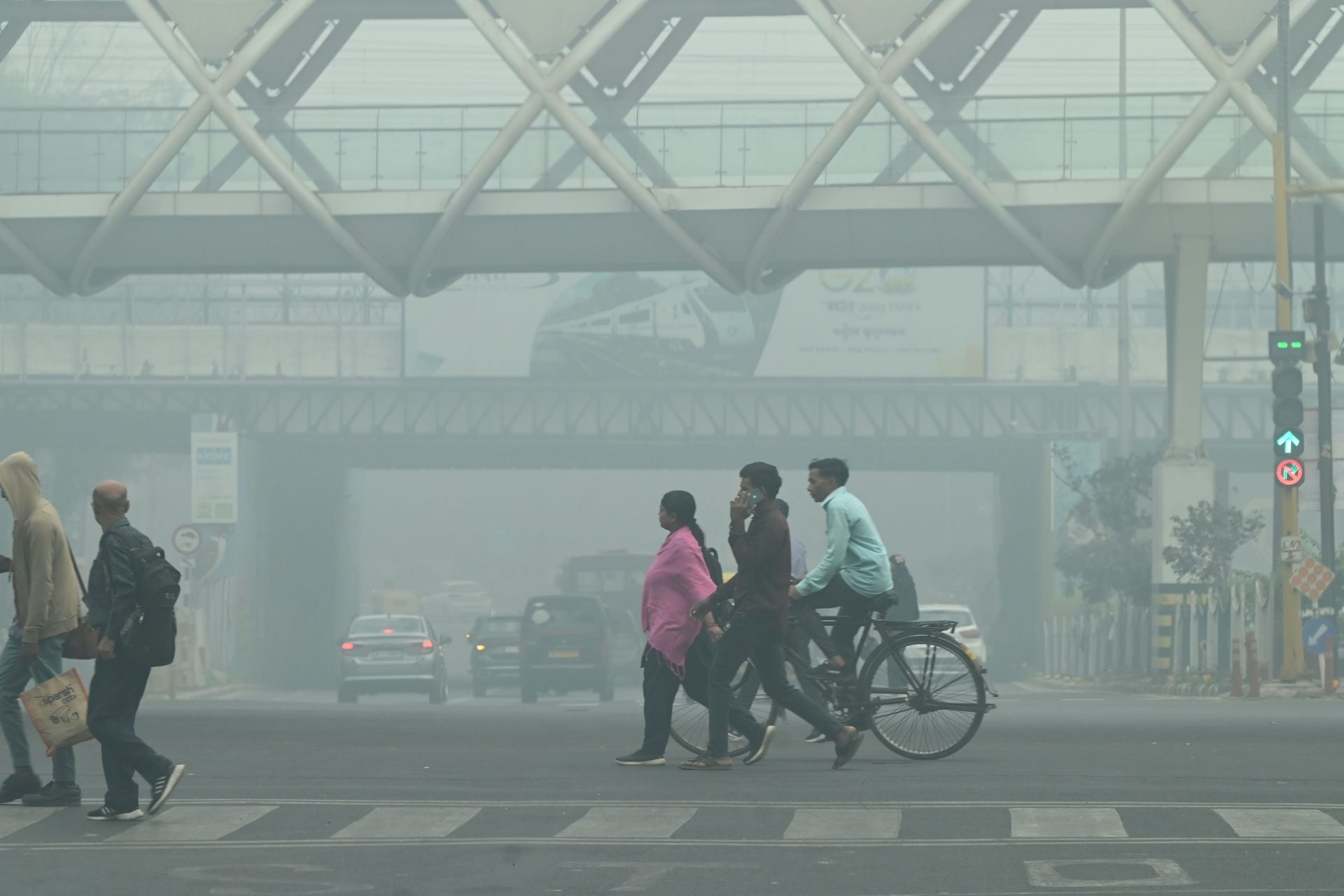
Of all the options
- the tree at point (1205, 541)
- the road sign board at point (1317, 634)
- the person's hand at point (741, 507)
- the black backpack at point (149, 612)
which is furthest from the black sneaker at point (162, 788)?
the tree at point (1205, 541)

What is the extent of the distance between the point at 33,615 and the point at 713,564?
4.60 meters

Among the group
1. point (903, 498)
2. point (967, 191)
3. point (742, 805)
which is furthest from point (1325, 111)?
point (903, 498)

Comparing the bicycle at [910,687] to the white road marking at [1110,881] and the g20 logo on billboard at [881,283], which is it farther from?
the g20 logo on billboard at [881,283]

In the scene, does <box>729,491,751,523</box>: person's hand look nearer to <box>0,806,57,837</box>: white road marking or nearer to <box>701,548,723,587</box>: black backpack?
<box>701,548,723,587</box>: black backpack

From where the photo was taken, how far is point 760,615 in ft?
40.3

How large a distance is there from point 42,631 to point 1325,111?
27.0 m

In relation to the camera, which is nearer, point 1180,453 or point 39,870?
point 39,870

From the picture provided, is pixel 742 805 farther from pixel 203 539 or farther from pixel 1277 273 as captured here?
pixel 203 539

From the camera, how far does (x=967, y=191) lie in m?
33.6

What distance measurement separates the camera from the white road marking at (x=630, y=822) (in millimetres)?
9430

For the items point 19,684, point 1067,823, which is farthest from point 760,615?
point 19,684

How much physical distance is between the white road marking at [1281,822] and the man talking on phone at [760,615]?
9.33 ft

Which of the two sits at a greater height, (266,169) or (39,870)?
(266,169)

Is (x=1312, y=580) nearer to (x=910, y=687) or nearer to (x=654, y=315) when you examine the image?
(x=910, y=687)
